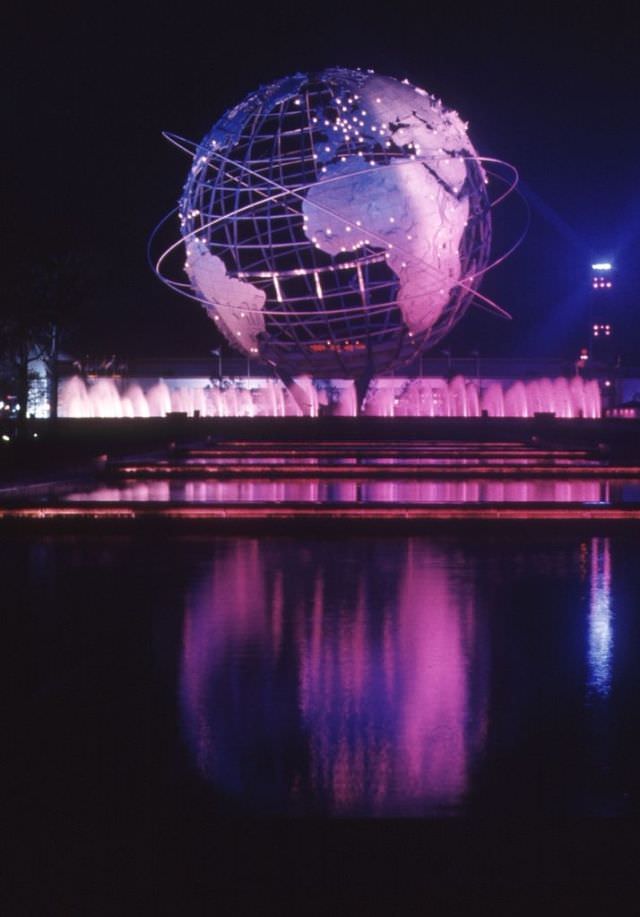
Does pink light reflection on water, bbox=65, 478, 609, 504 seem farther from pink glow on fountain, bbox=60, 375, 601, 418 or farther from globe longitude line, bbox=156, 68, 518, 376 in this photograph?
pink glow on fountain, bbox=60, 375, 601, 418

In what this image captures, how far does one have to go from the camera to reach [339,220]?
35.7m

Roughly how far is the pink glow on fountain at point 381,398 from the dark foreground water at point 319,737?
43562mm

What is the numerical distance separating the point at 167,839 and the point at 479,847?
930 mm

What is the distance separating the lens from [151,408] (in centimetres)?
5828

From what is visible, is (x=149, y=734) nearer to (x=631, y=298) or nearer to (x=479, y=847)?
(x=479, y=847)

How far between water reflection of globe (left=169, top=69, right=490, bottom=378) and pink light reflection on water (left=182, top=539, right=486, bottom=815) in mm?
26506

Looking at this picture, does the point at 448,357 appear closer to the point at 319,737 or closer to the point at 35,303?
the point at 35,303

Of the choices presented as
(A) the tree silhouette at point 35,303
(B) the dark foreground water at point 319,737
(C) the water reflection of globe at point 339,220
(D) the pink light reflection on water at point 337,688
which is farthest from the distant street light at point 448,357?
(B) the dark foreground water at point 319,737

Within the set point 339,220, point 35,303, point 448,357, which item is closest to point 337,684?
point 35,303

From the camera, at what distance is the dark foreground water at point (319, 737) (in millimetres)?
3801

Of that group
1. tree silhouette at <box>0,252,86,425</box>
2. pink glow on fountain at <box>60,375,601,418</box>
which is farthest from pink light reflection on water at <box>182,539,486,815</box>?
pink glow on fountain at <box>60,375,601,418</box>

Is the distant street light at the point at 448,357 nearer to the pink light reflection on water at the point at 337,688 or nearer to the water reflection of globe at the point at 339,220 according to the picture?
the water reflection of globe at the point at 339,220

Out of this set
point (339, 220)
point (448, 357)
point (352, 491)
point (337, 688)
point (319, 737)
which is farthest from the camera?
point (448, 357)

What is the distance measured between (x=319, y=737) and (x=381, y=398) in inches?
1928
